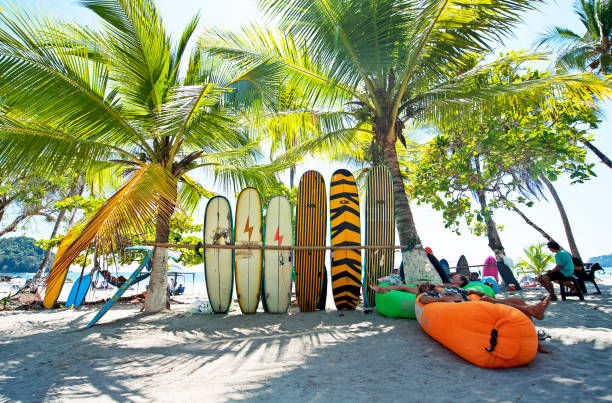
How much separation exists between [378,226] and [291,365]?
3.55 m

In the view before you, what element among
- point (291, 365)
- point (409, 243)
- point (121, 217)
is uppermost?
point (121, 217)

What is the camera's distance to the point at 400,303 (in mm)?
4312

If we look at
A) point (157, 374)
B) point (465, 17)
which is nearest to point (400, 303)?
point (157, 374)

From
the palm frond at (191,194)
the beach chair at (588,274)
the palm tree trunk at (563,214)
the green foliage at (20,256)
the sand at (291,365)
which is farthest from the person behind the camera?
the green foliage at (20,256)

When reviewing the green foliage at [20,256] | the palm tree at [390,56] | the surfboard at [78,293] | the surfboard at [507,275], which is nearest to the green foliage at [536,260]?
the surfboard at [507,275]

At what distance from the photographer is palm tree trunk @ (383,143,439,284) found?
5.70m

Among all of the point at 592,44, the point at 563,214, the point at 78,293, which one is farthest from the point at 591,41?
the point at 78,293

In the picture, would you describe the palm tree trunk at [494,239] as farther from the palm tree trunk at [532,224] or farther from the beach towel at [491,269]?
the palm tree trunk at [532,224]

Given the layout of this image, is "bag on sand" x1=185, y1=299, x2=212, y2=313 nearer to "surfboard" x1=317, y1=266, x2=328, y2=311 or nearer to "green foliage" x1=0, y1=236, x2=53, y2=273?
"surfboard" x1=317, y1=266, x2=328, y2=311

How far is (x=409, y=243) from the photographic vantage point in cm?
575

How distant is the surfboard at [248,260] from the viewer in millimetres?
5645

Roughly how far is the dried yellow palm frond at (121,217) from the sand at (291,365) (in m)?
0.85

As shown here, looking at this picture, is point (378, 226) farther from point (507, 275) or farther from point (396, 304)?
point (507, 275)

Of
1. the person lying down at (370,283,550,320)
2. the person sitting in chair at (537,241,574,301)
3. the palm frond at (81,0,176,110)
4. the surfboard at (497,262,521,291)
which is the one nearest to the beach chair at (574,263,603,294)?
the person sitting in chair at (537,241,574,301)
